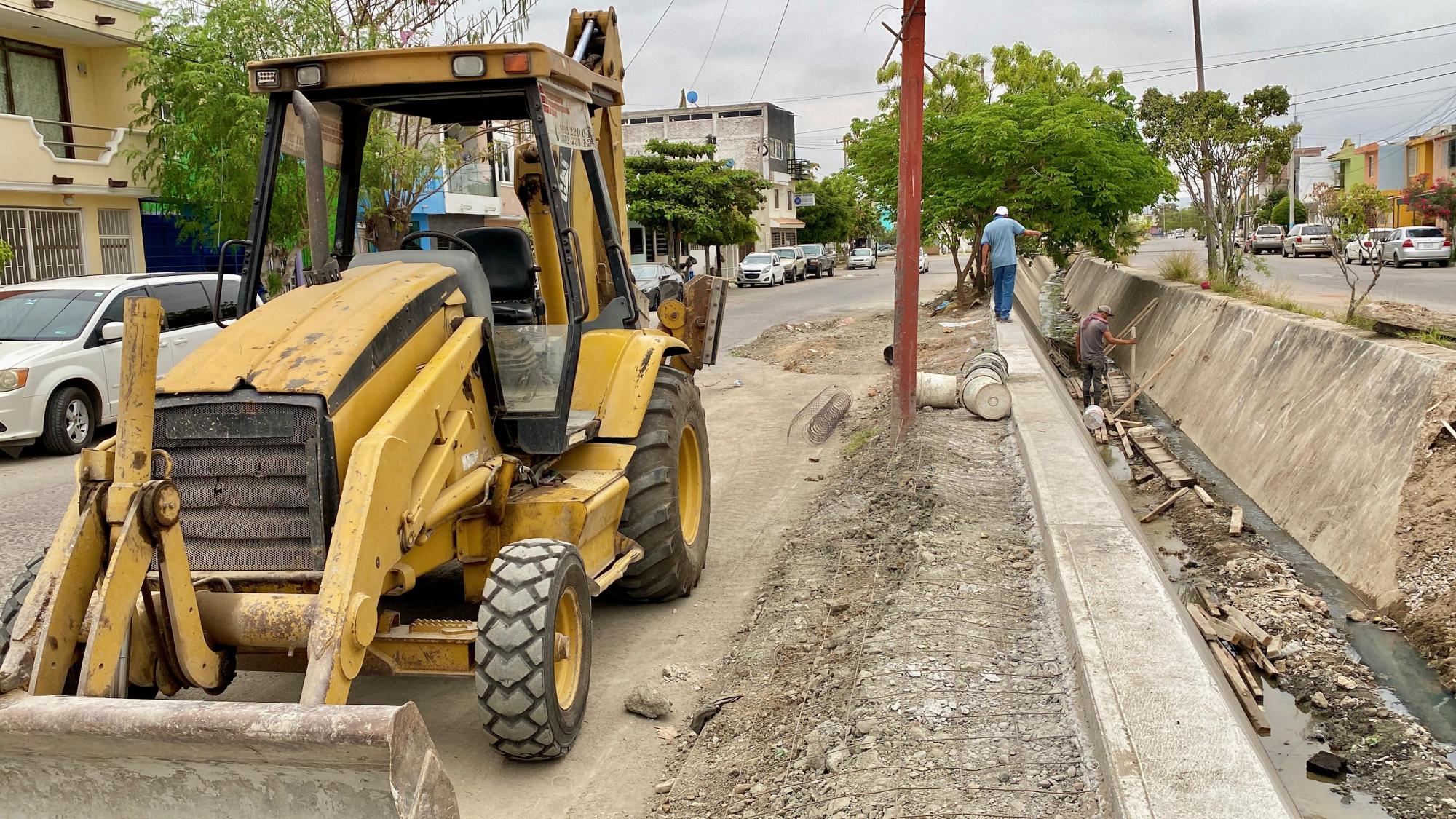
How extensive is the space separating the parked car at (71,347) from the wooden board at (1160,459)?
923 centimetres

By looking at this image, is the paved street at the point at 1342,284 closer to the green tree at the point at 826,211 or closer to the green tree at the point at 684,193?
the green tree at the point at 684,193

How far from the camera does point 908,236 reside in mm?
10383

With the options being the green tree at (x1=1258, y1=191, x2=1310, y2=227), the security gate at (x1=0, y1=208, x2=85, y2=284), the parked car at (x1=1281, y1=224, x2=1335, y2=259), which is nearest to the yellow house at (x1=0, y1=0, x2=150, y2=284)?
the security gate at (x1=0, y1=208, x2=85, y2=284)

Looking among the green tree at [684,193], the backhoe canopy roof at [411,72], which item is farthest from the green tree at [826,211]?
the backhoe canopy roof at [411,72]

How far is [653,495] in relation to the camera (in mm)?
5953

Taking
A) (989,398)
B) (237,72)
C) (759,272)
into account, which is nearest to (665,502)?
(989,398)

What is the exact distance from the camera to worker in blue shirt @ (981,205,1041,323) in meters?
16.3

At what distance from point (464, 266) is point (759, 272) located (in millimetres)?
41574

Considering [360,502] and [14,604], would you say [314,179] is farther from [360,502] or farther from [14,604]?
[14,604]

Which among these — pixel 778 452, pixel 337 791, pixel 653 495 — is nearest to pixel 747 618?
pixel 653 495

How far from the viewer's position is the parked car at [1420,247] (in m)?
34.8

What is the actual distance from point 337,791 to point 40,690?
3.13ft

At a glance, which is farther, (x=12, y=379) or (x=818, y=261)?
(x=818, y=261)

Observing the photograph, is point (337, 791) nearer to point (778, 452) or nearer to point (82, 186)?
point (778, 452)
